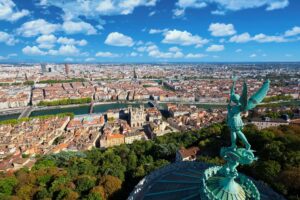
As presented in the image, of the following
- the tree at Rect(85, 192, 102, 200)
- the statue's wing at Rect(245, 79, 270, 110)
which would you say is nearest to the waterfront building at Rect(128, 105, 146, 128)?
the tree at Rect(85, 192, 102, 200)

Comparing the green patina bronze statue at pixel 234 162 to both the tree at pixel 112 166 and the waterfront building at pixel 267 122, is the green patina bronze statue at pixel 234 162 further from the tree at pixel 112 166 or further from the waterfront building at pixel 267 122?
the waterfront building at pixel 267 122

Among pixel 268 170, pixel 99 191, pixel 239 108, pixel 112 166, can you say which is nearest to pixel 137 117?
pixel 112 166


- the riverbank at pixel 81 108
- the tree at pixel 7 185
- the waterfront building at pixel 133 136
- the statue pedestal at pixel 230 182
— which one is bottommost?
the riverbank at pixel 81 108

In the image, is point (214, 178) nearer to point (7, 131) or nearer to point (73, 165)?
point (73, 165)

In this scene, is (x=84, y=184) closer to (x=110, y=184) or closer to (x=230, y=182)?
(x=110, y=184)

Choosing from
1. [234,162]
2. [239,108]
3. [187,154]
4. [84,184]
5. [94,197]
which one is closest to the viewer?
[239,108]

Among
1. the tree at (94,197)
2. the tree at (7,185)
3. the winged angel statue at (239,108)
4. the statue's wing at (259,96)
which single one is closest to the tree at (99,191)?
the tree at (94,197)

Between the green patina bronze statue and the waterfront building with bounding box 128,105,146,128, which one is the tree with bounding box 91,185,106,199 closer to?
the green patina bronze statue

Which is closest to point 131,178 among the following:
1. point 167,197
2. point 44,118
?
point 167,197
